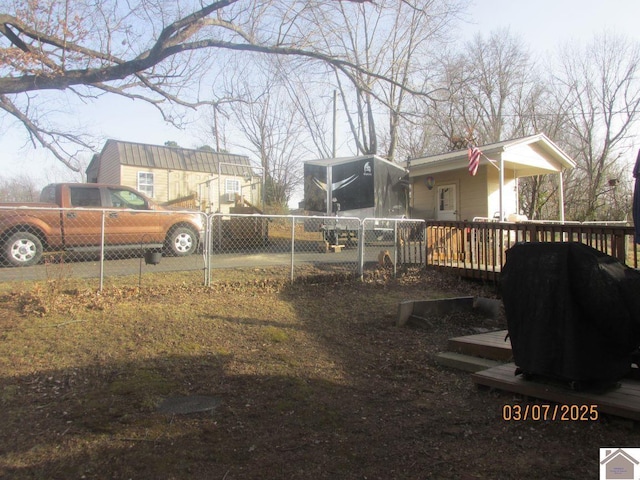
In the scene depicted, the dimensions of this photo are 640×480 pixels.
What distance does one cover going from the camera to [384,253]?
9.28 m

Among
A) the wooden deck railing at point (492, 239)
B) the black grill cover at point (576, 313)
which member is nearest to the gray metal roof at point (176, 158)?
the wooden deck railing at point (492, 239)

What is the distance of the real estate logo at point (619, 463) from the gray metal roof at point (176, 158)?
18553mm

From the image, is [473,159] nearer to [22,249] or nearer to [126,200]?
[126,200]

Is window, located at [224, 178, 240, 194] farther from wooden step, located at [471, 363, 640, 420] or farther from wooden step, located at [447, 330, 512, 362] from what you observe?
wooden step, located at [471, 363, 640, 420]

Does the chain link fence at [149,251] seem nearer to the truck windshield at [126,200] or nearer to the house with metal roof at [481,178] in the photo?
the truck windshield at [126,200]

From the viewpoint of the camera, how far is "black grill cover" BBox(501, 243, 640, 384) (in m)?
2.97

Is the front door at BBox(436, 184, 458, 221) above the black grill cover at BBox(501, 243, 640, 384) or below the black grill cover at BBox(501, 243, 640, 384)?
above

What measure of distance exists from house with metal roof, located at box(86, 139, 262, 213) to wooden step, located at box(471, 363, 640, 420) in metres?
17.1

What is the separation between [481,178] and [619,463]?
13780mm

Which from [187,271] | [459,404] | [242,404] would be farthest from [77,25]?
[459,404]

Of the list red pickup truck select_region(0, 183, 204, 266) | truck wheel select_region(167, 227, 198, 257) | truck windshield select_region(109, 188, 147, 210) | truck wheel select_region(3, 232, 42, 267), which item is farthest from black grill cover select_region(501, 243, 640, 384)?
truck windshield select_region(109, 188, 147, 210)

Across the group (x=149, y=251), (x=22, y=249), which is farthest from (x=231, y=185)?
(x=22, y=249)

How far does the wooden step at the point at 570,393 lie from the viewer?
9.71 ft

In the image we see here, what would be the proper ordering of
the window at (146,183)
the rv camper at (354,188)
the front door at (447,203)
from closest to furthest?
the rv camper at (354,188)
the front door at (447,203)
the window at (146,183)
